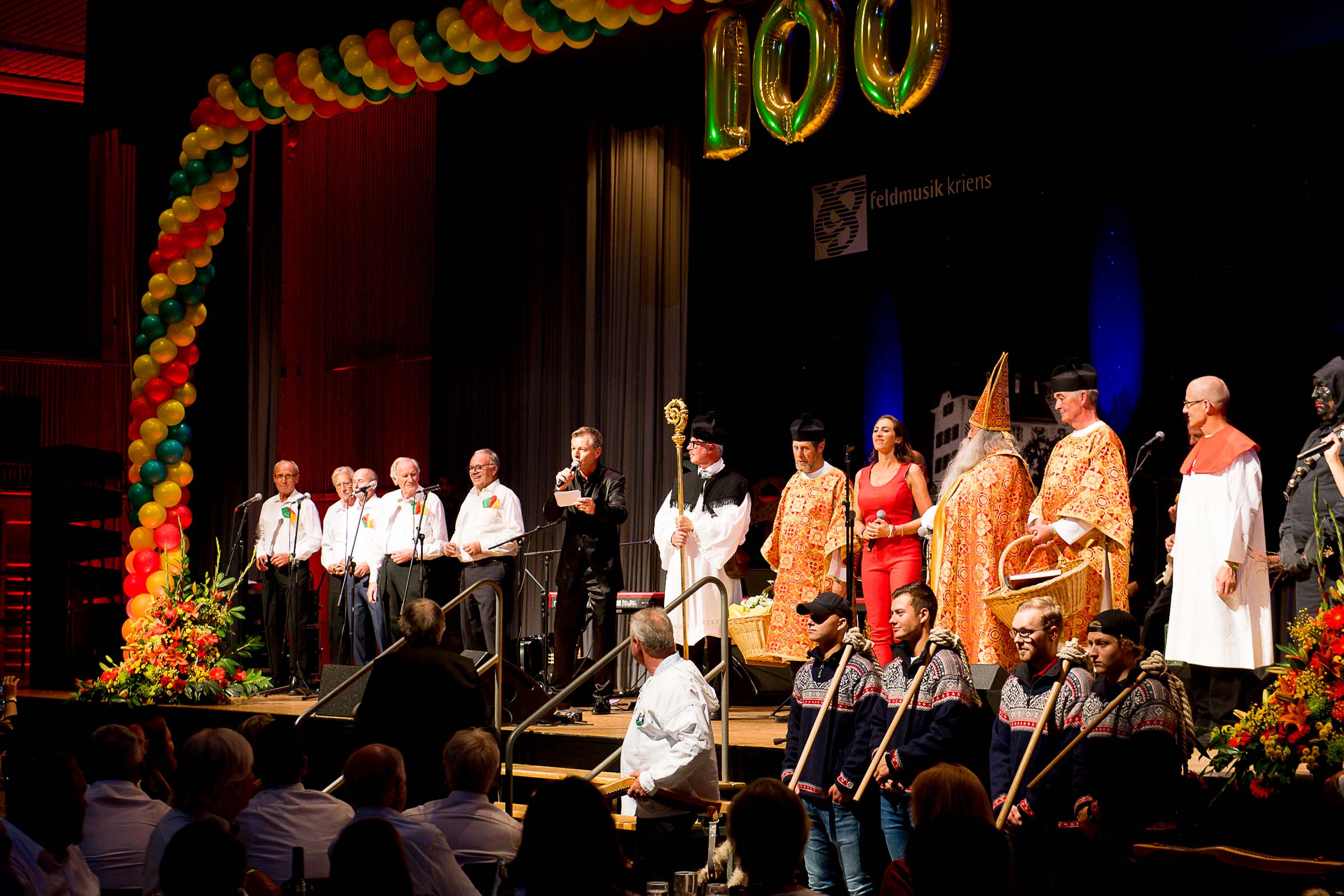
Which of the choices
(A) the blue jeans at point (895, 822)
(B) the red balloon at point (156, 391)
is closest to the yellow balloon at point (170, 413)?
(B) the red balloon at point (156, 391)

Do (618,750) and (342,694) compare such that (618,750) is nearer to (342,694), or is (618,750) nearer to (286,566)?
(342,694)

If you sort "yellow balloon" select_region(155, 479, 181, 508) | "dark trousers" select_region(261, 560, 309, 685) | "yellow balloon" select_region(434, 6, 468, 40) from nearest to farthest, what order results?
"yellow balloon" select_region(434, 6, 468, 40) → "dark trousers" select_region(261, 560, 309, 685) → "yellow balloon" select_region(155, 479, 181, 508)

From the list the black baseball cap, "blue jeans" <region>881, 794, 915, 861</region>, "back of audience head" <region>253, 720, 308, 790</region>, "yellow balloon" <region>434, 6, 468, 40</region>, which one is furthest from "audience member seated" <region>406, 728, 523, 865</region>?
"yellow balloon" <region>434, 6, 468, 40</region>

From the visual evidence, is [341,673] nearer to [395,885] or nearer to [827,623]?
[827,623]

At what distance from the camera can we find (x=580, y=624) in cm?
866

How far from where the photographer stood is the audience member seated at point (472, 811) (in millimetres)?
4211

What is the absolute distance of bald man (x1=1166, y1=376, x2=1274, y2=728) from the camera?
6055mm

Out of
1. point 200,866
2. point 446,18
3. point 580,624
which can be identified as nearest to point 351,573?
point 580,624

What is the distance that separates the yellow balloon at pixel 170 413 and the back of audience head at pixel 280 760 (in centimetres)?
704

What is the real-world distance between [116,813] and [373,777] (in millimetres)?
971

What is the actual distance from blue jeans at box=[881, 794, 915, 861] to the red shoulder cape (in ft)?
6.99

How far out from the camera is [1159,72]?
8.08 metres

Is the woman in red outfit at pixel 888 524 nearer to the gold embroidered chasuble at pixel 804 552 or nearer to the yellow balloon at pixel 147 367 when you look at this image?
the gold embroidered chasuble at pixel 804 552

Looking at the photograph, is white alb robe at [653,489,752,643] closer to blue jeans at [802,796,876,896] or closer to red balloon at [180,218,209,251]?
blue jeans at [802,796,876,896]
